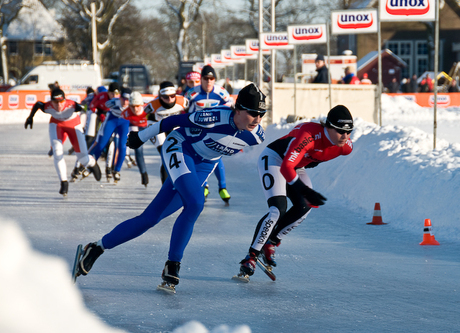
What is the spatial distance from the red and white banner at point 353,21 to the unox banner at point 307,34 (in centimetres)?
252

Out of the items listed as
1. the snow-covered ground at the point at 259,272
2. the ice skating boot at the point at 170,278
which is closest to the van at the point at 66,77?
the snow-covered ground at the point at 259,272

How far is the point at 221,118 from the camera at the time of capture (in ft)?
15.3

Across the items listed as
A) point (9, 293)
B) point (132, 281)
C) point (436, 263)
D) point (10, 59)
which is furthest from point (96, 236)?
point (10, 59)

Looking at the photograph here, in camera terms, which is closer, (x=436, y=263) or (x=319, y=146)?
(x=319, y=146)

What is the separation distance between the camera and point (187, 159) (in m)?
4.76

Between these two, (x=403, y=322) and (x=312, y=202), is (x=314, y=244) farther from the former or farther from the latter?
(x=403, y=322)

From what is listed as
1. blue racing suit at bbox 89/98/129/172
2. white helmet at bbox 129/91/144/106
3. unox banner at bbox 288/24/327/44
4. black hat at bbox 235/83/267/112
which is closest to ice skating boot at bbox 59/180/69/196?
blue racing suit at bbox 89/98/129/172

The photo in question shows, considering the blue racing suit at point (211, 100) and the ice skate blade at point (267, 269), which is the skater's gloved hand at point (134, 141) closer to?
the ice skate blade at point (267, 269)

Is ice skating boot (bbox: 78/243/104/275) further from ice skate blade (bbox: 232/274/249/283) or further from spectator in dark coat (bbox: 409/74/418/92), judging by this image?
spectator in dark coat (bbox: 409/74/418/92)

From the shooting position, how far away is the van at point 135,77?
39.3m

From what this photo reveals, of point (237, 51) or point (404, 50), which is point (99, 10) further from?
point (404, 50)

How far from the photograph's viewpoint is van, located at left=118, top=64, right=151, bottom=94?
39.3 metres

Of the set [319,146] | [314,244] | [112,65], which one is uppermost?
[112,65]

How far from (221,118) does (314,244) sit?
218cm
